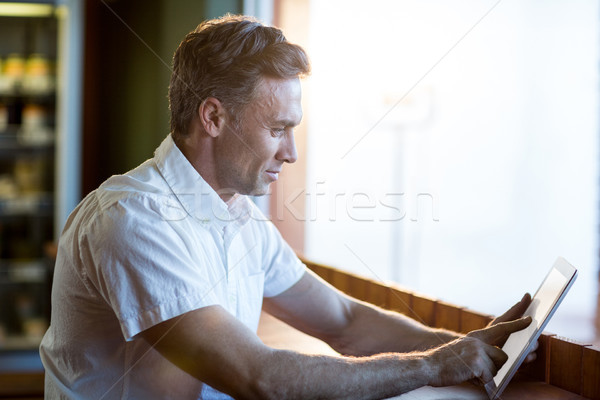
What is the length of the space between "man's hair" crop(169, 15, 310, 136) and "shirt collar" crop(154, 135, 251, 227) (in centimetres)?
10

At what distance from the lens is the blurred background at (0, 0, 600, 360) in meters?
2.83

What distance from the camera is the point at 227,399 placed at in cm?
103

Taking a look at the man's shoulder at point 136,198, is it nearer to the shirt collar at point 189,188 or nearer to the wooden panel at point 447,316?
the shirt collar at point 189,188

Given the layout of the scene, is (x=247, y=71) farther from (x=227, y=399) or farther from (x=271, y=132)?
(x=227, y=399)

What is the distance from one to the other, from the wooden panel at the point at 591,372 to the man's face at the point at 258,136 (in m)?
0.63

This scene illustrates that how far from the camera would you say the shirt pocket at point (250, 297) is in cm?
116

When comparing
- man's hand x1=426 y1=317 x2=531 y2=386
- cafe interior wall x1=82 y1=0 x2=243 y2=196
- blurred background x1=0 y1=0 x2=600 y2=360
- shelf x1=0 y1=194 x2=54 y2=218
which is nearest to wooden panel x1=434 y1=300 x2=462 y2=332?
man's hand x1=426 y1=317 x2=531 y2=386

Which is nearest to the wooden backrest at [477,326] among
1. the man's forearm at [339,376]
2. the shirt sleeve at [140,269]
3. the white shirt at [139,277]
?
the man's forearm at [339,376]

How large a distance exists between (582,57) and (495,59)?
0.56m

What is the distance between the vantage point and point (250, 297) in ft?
3.92

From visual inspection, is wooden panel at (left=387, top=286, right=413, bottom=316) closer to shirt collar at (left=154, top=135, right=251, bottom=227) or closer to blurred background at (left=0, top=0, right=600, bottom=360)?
shirt collar at (left=154, top=135, right=251, bottom=227)

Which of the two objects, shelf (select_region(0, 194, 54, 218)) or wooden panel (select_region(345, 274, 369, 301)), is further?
shelf (select_region(0, 194, 54, 218))

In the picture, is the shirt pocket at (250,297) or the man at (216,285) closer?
the man at (216,285)

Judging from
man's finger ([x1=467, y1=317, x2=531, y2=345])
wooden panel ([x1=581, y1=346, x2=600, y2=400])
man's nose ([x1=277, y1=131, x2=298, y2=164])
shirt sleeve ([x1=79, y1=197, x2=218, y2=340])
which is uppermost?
man's nose ([x1=277, y1=131, x2=298, y2=164])
